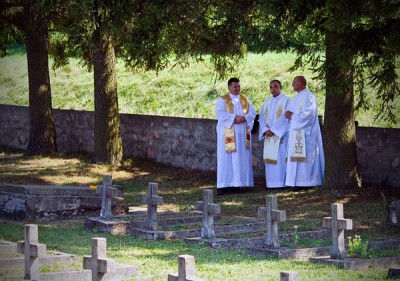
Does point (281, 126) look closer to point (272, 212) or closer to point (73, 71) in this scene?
point (272, 212)

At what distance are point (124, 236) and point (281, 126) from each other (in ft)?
→ 22.6

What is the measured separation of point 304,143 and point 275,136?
2.71ft

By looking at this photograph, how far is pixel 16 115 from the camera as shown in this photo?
2864 centimetres

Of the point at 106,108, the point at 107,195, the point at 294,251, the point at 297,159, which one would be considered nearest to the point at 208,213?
the point at 294,251

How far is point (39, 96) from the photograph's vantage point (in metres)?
25.5

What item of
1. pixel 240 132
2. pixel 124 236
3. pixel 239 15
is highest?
pixel 239 15

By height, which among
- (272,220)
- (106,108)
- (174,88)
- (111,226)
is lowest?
(111,226)

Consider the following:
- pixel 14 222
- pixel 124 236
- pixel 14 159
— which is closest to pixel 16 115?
pixel 14 159

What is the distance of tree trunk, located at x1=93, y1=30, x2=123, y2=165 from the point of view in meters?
23.2

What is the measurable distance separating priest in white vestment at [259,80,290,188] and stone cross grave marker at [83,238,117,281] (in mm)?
11252

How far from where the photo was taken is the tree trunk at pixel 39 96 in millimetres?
25172

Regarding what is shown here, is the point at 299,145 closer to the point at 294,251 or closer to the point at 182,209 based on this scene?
the point at 182,209

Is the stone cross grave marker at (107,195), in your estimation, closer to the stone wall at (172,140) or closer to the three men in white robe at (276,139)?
the three men in white robe at (276,139)

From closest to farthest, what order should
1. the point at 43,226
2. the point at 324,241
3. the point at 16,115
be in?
the point at 324,241, the point at 43,226, the point at 16,115
